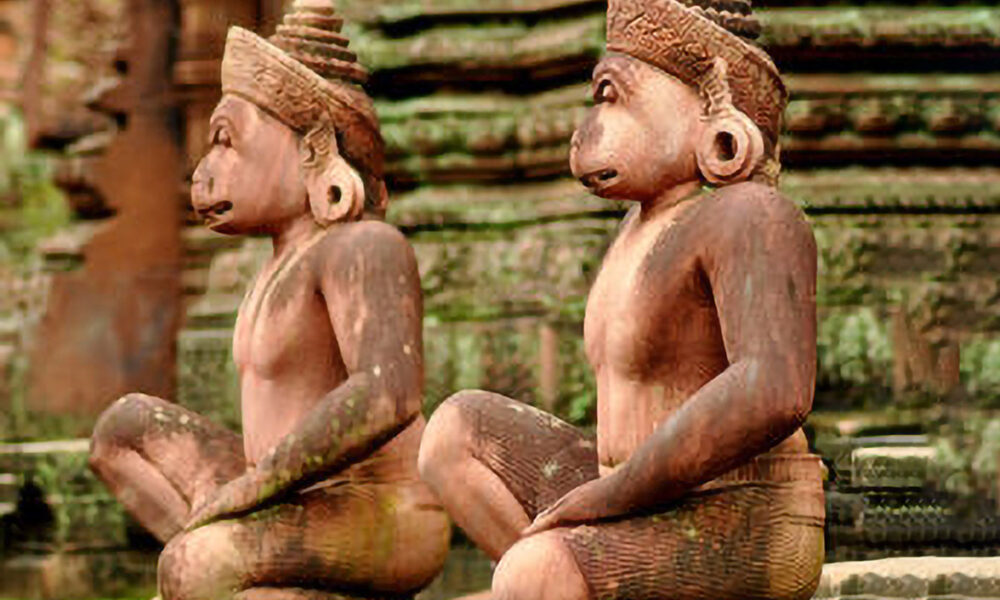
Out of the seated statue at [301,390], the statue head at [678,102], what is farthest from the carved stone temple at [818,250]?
the statue head at [678,102]

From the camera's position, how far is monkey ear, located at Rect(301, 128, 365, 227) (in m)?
5.66

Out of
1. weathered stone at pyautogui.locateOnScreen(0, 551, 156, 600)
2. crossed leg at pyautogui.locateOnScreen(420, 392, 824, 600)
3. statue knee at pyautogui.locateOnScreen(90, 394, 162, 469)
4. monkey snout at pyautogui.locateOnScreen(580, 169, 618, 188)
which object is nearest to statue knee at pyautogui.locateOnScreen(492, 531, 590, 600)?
crossed leg at pyautogui.locateOnScreen(420, 392, 824, 600)

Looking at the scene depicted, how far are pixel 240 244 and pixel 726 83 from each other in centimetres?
497

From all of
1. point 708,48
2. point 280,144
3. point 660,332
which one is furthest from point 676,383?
point 280,144

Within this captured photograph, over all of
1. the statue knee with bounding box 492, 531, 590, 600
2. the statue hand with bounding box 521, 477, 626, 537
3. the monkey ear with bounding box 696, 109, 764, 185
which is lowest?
the statue knee with bounding box 492, 531, 590, 600

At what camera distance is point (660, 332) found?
189 inches

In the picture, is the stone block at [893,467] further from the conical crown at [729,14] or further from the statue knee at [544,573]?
the statue knee at [544,573]

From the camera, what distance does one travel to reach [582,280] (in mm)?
7320

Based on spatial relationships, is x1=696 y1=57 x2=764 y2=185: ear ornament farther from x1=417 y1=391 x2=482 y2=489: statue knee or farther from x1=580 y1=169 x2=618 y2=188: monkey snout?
x1=417 y1=391 x2=482 y2=489: statue knee

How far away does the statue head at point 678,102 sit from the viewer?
4.89m

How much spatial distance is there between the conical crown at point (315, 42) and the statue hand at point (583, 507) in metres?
1.56

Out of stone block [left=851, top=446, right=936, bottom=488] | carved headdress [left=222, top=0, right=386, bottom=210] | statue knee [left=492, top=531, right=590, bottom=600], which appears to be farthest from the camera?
stone block [left=851, top=446, right=936, bottom=488]

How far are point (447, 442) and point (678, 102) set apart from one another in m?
0.82

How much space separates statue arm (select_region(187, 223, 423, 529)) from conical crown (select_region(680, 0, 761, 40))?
97 cm
